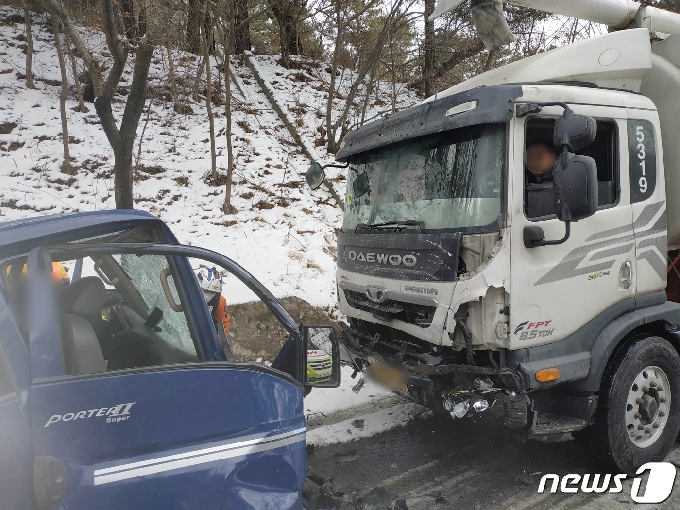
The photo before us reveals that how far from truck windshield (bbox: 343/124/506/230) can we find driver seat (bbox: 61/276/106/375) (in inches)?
92.0

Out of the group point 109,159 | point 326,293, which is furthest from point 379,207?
point 109,159

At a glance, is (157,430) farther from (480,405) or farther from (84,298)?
(480,405)

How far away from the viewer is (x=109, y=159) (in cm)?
1080

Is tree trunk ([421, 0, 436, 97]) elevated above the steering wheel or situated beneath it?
elevated above

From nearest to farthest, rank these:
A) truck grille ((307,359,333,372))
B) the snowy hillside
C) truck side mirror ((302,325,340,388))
A: 1. truck side mirror ((302,325,340,388))
2. truck grille ((307,359,333,372))
3. the snowy hillside

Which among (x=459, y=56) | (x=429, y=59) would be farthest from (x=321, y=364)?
(x=459, y=56)

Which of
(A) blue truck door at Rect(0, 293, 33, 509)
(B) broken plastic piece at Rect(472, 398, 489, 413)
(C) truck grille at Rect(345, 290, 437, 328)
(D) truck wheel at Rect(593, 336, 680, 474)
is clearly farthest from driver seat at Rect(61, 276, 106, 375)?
(D) truck wheel at Rect(593, 336, 680, 474)

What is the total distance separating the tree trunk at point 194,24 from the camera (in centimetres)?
917

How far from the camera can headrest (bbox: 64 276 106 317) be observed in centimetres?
211

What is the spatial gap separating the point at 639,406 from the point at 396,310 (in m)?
1.92

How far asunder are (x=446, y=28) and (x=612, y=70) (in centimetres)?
969

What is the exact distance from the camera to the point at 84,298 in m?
2.13

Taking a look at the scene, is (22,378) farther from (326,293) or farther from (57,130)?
(57,130)

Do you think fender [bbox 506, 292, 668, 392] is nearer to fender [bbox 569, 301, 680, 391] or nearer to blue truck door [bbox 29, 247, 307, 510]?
fender [bbox 569, 301, 680, 391]
